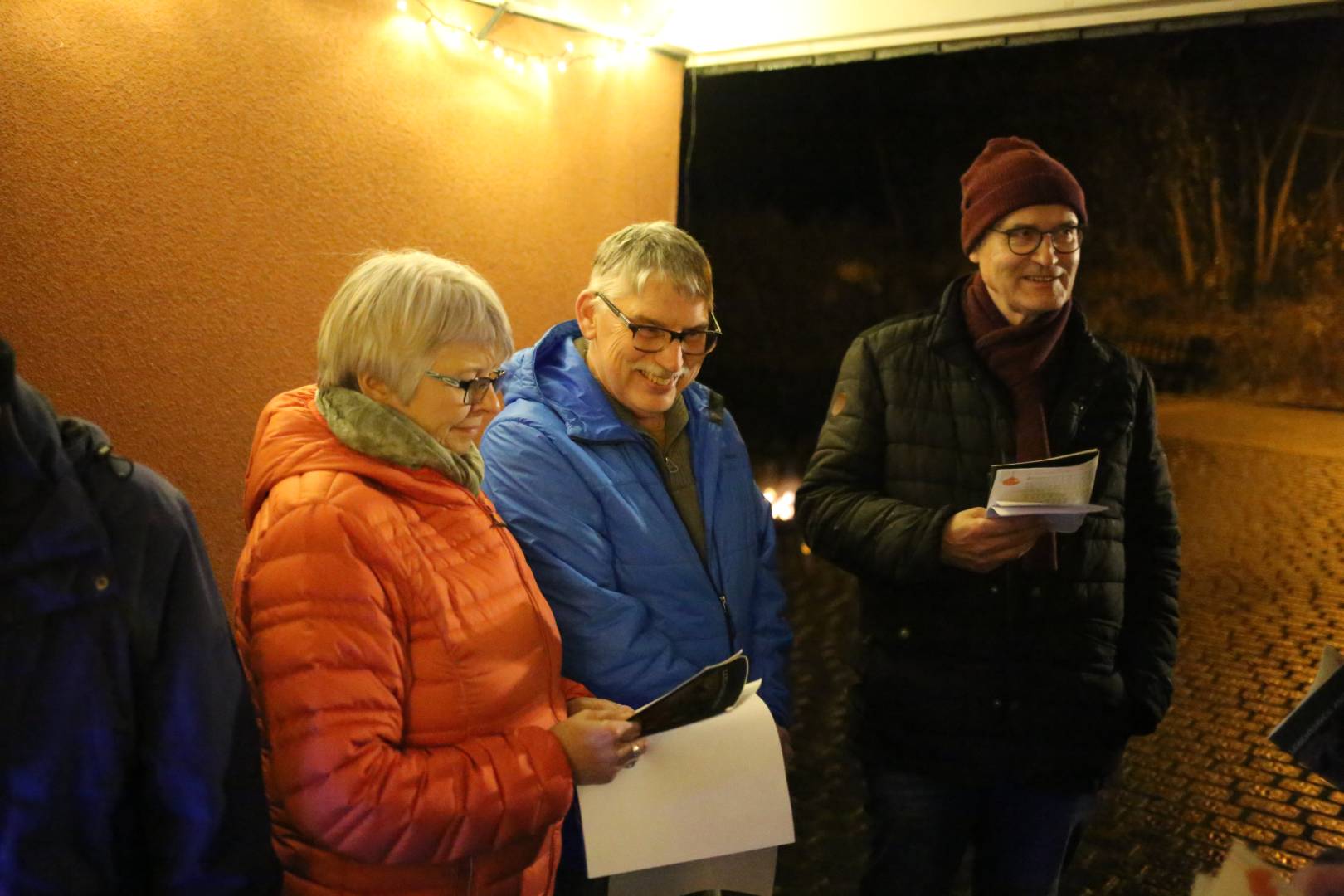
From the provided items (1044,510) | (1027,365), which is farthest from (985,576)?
(1027,365)

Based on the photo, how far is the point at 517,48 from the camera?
12.3 feet

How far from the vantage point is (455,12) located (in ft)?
11.4

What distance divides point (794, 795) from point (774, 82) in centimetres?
1584

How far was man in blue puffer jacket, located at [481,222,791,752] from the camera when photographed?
1904mm

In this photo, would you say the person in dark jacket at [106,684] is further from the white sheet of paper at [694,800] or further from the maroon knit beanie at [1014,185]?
the maroon knit beanie at [1014,185]

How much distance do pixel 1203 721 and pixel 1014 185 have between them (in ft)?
13.2

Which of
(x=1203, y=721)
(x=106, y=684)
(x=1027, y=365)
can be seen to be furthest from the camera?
(x=1203, y=721)

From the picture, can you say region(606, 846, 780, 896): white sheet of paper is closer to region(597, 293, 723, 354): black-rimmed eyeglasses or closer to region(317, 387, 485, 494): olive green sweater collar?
region(317, 387, 485, 494): olive green sweater collar

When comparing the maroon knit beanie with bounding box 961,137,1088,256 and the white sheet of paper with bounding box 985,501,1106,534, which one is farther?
the maroon knit beanie with bounding box 961,137,1088,256

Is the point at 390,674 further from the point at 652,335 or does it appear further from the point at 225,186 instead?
the point at 225,186

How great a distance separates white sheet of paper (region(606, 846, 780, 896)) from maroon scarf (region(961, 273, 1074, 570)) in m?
0.86

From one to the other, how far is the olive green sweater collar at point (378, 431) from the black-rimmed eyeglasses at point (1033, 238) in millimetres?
1336

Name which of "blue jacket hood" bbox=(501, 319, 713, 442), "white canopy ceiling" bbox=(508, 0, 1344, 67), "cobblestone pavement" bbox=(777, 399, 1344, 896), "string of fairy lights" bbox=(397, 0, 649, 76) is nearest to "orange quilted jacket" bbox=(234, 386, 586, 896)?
"blue jacket hood" bbox=(501, 319, 713, 442)

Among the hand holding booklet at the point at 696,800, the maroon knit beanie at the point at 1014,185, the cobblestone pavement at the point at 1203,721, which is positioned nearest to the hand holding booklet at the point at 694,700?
the hand holding booklet at the point at 696,800
